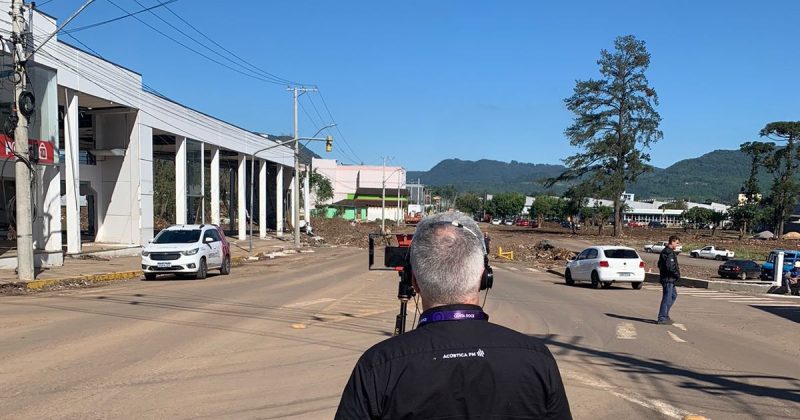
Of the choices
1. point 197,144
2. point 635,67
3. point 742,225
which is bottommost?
point 742,225

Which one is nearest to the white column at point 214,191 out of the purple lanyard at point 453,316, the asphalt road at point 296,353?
the asphalt road at point 296,353

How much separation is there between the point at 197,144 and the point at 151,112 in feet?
25.0

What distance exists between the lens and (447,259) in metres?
2.56

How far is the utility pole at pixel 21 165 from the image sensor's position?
1792cm

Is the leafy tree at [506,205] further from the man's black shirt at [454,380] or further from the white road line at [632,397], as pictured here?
the man's black shirt at [454,380]


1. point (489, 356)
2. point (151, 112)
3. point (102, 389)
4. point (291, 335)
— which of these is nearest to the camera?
point (489, 356)

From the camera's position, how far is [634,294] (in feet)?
68.1

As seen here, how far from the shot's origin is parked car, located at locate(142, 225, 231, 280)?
69.8 ft

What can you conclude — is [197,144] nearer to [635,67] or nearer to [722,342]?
[722,342]

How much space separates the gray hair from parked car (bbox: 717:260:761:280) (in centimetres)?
3748

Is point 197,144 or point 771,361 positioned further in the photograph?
point 197,144

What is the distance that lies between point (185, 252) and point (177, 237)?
148 cm

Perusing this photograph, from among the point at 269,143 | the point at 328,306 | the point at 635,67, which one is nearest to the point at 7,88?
the point at 328,306

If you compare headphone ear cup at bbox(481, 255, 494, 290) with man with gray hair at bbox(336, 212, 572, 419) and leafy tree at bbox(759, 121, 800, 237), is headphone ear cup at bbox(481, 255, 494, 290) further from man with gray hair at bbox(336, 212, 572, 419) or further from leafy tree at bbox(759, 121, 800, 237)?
leafy tree at bbox(759, 121, 800, 237)
